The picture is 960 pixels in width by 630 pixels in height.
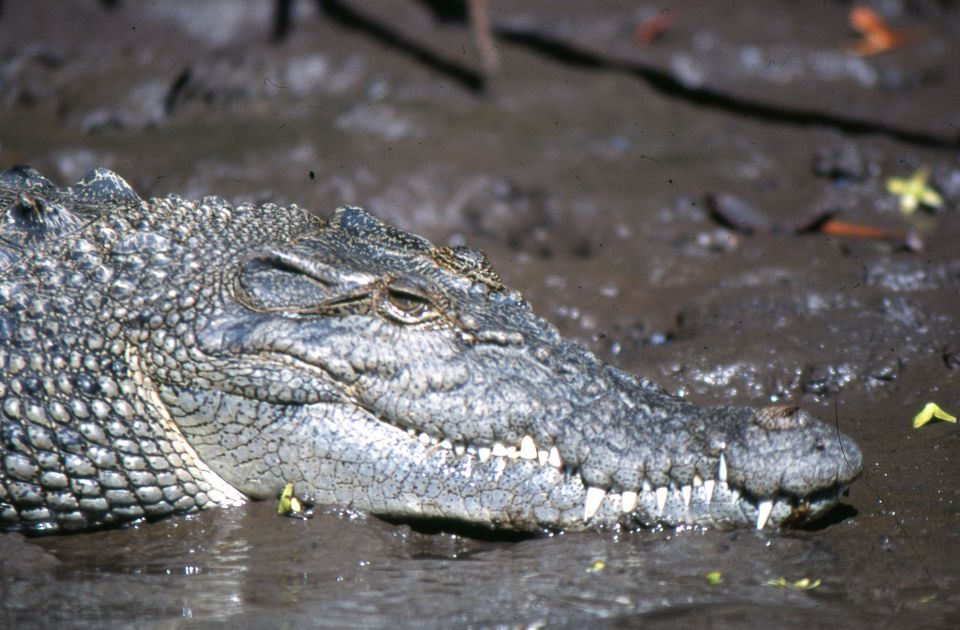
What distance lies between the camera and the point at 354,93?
8.17 m

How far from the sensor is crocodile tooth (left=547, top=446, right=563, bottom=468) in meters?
3.84

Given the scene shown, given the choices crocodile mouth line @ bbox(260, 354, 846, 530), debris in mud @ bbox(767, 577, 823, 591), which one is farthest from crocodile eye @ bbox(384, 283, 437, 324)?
debris in mud @ bbox(767, 577, 823, 591)

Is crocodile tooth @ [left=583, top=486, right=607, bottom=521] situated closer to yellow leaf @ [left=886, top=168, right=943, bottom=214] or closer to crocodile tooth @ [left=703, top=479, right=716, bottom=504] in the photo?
crocodile tooth @ [left=703, top=479, right=716, bottom=504]

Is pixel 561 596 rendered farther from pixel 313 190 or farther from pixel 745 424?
pixel 313 190

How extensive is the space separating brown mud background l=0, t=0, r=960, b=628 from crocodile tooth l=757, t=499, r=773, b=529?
0.28 ft

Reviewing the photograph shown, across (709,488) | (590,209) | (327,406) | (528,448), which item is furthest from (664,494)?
(590,209)

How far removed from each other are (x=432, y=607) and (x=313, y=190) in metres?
4.06

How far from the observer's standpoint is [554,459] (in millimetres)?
3844

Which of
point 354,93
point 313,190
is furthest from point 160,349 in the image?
point 354,93

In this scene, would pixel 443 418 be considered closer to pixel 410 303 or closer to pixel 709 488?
pixel 410 303

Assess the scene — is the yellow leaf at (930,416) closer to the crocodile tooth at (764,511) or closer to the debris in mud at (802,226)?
the crocodile tooth at (764,511)

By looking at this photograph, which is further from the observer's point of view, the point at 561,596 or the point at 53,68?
the point at 53,68

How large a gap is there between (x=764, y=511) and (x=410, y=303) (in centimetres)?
146

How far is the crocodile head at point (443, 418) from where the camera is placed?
3779mm
